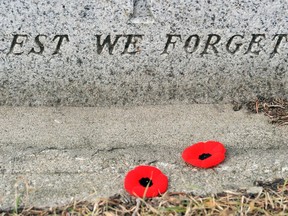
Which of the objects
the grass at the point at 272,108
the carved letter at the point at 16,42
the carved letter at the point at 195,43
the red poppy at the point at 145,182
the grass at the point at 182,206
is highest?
the carved letter at the point at 195,43

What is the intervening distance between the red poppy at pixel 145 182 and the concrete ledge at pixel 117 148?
0.04 m

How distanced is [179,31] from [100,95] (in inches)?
19.5

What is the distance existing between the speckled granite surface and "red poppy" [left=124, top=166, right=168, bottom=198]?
0.63 metres

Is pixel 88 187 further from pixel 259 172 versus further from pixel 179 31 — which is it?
pixel 179 31

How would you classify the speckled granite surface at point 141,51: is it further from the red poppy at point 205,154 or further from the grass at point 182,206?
the grass at point 182,206

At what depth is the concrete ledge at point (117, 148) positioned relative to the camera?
2.15 meters

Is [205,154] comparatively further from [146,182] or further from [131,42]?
[131,42]

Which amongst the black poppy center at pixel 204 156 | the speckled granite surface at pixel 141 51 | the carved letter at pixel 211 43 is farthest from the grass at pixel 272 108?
the black poppy center at pixel 204 156

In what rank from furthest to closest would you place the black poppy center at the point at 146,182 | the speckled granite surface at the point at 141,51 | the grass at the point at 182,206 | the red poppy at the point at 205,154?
the speckled granite surface at the point at 141,51 → the red poppy at the point at 205,154 → the black poppy center at the point at 146,182 → the grass at the point at 182,206

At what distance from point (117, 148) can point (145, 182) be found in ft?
1.01

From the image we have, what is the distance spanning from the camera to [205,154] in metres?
2.34

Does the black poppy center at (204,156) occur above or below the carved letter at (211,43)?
below

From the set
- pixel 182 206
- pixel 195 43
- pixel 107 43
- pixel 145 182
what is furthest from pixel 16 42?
pixel 182 206

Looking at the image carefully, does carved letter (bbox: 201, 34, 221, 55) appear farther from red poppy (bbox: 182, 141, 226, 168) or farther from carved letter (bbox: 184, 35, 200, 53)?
red poppy (bbox: 182, 141, 226, 168)
